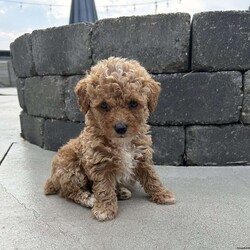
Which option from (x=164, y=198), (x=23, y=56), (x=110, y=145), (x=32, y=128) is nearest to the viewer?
(x=110, y=145)

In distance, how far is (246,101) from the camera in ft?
14.4

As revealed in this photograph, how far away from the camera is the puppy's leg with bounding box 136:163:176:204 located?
343cm

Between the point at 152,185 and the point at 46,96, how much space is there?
8.71ft

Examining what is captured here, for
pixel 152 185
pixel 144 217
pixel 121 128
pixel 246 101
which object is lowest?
pixel 144 217

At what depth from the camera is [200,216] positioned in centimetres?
314

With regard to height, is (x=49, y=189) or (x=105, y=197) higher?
(x=105, y=197)

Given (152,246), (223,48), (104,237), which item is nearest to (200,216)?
(152,246)

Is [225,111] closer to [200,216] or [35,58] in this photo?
[200,216]

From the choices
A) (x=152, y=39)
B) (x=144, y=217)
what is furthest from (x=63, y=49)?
(x=144, y=217)

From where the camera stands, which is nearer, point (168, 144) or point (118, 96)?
point (118, 96)

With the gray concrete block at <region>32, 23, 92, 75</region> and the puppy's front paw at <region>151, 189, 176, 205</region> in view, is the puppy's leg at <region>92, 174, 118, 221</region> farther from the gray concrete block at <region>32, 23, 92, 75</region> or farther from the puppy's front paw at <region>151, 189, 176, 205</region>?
the gray concrete block at <region>32, 23, 92, 75</region>

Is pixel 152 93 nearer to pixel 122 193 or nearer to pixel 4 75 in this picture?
pixel 122 193

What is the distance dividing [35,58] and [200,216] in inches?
141

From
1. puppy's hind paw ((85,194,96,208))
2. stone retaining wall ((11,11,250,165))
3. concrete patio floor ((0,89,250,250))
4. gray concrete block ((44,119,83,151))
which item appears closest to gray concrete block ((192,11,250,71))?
stone retaining wall ((11,11,250,165))
